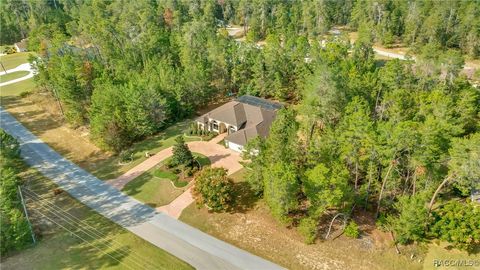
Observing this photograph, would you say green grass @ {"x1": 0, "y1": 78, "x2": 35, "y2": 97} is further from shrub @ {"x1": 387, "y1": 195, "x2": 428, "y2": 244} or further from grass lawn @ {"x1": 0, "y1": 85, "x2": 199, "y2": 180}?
shrub @ {"x1": 387, "y1": 195, "x2": 428, "y2": 244}

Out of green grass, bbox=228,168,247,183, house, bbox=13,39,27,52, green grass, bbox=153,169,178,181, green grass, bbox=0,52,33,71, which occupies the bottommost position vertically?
green grass, bbox=228,168,247,183

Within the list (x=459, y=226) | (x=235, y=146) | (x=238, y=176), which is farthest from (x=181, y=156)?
(x=459, y=226)

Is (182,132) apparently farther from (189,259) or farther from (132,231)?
(189,259)

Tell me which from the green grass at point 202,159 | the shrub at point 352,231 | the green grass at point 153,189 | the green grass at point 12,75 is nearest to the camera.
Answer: the shrub at point 352,231

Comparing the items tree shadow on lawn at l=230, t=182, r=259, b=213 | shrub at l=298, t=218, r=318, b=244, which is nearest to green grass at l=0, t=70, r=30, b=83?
tree shadow on lawn at l=230, t=182, r=259, b=213

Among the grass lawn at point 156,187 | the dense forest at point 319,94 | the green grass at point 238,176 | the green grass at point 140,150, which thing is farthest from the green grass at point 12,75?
the green grass at point 238,176

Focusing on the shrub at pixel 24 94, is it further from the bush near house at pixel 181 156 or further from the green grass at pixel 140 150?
the bush near house at pixel 181 156
